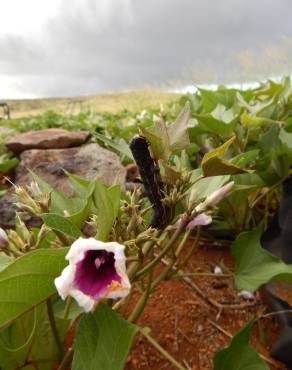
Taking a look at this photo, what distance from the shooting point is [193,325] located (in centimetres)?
128

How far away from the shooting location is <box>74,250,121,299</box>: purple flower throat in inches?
22.8

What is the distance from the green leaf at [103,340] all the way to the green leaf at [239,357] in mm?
241

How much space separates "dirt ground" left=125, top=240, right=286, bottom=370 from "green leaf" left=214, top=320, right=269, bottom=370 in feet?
1.15

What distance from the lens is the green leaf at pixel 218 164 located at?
2.20 ft

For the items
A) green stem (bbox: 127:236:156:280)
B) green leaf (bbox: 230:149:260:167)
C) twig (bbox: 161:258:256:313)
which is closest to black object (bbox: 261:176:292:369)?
twig (bbox: 161:258:256:313)

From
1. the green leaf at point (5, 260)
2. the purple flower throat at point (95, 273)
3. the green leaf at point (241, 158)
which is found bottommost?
the green leaf at point (5, 260)

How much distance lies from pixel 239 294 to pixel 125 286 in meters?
0.96

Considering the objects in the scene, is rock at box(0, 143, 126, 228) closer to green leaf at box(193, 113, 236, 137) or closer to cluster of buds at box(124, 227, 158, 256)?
green leaf at box(193, 113, 236, 137)

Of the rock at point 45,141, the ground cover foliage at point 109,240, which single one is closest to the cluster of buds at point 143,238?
the ground cover foliage at point 109,240

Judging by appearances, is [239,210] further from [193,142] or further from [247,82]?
[247,82]

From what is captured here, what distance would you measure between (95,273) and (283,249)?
78 centimetres

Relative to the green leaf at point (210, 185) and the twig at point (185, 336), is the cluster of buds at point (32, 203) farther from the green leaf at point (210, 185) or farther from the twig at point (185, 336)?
the twig at point (185, 336)

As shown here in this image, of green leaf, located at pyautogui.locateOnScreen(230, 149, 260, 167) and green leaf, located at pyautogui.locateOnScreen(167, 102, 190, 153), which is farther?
green leaf, located at pyautogui.locateOnScreen(230, 149, 260, 167)

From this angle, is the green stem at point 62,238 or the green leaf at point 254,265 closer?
the green stem at point 62,238
